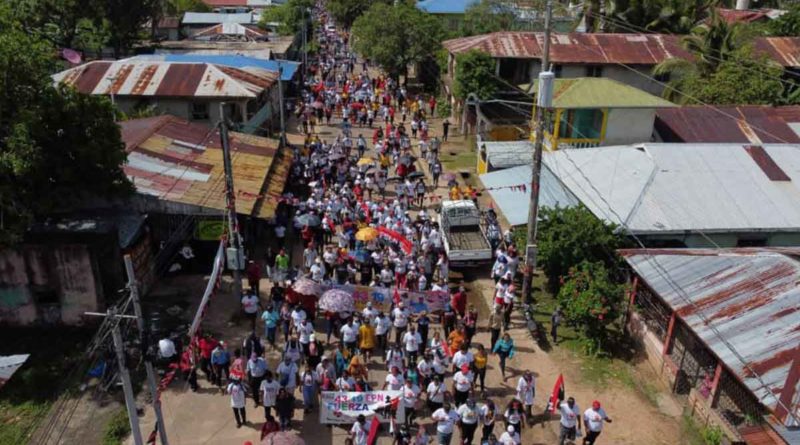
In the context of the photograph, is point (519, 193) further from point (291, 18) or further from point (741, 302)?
point (291, 18)

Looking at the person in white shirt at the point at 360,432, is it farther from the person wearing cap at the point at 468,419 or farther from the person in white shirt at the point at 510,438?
the person in white shirt at the point at 510,438

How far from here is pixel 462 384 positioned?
13.4 meters

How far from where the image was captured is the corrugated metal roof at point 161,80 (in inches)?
1116

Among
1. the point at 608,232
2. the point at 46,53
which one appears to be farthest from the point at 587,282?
the point at 46,53

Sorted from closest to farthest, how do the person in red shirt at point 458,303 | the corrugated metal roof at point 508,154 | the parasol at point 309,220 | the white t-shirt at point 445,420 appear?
the white t-shirt at point 445,420, the person in red shirt at point 458,303, the parasol at point 309,220, the corrugated metal roof at point 508,154

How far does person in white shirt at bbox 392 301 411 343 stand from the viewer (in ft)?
52.1

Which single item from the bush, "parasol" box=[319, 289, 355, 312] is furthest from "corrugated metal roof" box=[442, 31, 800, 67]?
the bush

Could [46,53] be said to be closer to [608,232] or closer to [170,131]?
[170,131]

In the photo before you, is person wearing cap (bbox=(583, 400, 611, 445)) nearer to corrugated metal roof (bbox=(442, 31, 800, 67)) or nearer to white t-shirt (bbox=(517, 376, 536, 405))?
white t-shirt (bbox=(517, 376, 536, 405))

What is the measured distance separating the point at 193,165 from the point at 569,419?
14215mm

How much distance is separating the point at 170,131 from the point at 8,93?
8.30 meters

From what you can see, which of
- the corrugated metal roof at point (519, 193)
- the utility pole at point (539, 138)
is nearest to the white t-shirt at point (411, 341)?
the utility pole at point (539, 138)

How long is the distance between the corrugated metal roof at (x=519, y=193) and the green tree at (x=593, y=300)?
3.59 meters

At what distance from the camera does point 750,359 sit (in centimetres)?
1226
